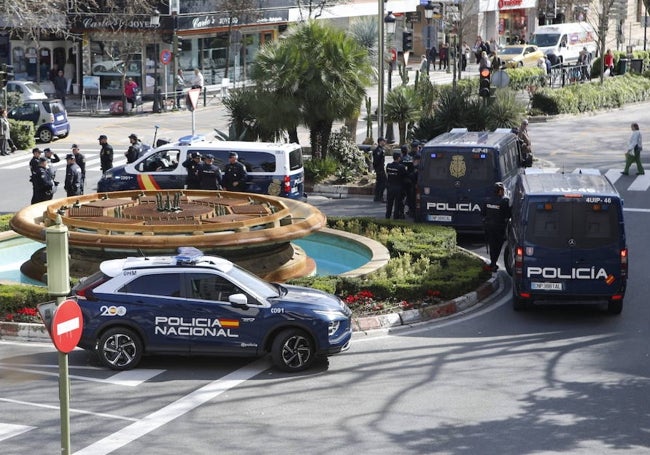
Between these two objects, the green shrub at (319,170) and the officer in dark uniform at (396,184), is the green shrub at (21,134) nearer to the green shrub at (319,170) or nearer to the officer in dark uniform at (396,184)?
the green shrub at (319,170)

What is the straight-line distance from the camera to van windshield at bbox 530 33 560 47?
6569cm

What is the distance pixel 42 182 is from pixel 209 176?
11.6 feet

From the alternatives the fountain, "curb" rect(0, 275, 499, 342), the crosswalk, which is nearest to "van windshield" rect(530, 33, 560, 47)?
the crosswalk

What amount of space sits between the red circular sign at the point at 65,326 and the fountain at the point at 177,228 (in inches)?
320

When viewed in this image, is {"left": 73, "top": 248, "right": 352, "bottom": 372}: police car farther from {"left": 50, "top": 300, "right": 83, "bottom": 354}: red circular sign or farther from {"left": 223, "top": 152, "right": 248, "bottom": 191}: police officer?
{"left": 223, "top": 152, "right": 248, "bottom": 191}: police officer

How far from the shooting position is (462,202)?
24.3 m

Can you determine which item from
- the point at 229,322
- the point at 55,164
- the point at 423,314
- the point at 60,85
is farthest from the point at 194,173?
the point at 60,85

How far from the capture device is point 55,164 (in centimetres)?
3503

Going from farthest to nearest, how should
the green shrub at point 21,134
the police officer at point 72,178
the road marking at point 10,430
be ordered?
the green shrub at point 21,134, the police officer at point 72,178, the road marking at point 10,430

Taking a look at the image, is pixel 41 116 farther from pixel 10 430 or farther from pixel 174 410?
pixel 10 430

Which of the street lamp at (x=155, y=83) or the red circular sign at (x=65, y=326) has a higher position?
the street lamp at (x=155, y=83)

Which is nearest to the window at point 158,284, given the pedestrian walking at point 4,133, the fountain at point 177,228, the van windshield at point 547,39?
the fountain at point 177,228

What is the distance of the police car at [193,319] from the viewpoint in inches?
604

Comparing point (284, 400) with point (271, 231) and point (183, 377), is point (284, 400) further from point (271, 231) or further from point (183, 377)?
point (271, 231)
